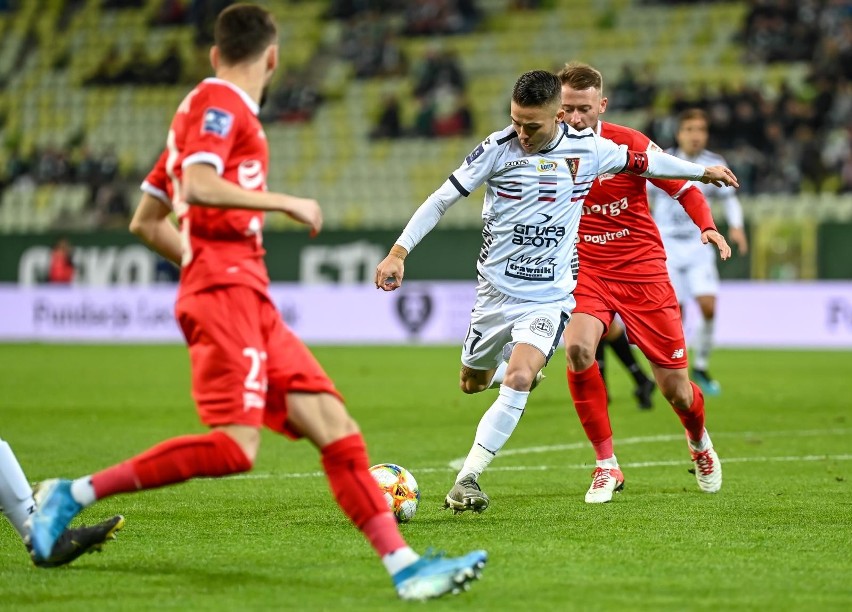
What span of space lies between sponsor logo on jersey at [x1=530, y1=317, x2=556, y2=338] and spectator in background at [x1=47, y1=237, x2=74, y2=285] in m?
18.7

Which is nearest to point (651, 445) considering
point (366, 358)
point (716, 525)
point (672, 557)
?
point (716, 525)

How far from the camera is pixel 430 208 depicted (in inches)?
255

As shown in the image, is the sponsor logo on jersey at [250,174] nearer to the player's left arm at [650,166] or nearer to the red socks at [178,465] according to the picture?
the red socks at [178,465]

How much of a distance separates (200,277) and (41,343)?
63.2 feet

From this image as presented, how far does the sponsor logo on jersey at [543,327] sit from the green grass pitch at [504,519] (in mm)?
860

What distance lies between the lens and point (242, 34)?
4.65m

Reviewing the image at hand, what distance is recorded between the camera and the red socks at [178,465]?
4531 millimetres

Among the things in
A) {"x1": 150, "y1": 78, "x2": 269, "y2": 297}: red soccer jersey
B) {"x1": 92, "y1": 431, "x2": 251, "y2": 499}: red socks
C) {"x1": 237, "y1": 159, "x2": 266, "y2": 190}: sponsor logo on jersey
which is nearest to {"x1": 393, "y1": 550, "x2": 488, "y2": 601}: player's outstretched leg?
{"x1": 92, "y1": 431, "x2": 251, "y2": 499}: red socks

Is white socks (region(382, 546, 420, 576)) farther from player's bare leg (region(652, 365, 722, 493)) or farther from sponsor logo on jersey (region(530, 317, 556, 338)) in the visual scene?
Result: player's bare leg (region(652, 365, 722, 493))

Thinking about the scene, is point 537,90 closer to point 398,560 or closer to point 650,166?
point 650,166

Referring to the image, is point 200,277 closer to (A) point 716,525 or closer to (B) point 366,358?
(A) point 716,525

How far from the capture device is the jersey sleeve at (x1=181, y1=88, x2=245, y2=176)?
4492 millimetres

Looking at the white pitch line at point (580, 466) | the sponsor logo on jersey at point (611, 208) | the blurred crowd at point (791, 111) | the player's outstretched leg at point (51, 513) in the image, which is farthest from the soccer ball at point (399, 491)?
the blurred crowd at point (791, 111)

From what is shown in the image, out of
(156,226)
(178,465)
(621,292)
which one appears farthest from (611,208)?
(178,465)
